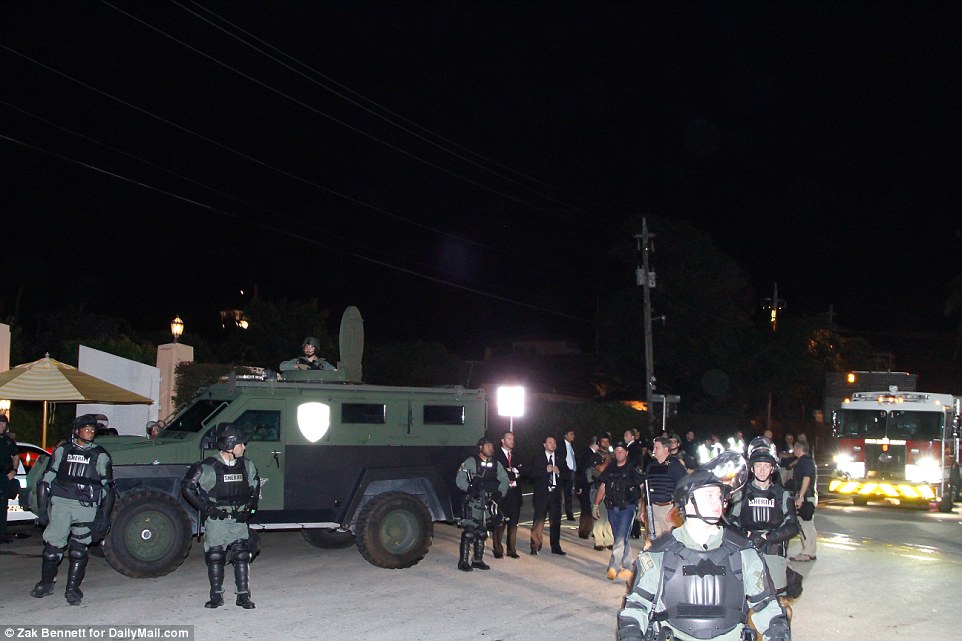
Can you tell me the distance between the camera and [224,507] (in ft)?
27.7

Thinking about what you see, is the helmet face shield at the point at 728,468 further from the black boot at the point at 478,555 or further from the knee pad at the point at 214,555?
the black boot at the point at 478,555

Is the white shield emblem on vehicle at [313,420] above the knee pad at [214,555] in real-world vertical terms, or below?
above

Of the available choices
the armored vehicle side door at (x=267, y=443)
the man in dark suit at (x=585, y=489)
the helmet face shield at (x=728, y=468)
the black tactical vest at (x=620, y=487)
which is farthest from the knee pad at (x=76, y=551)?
the man in dark suit at (x=585, y=489)

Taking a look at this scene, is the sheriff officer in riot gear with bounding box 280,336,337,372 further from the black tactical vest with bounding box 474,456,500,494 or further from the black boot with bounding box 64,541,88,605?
the black boot with bounding box 64,541,88,605

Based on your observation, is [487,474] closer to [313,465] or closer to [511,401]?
[313,465]

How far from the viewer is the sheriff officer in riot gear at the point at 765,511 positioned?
23.1 ft

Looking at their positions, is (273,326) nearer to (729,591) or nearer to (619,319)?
(619,319)

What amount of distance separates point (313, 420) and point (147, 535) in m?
2.33

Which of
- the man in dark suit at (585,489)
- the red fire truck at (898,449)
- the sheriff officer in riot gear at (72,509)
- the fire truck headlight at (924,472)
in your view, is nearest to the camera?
the sheriff officer in riot gear at (72,509)

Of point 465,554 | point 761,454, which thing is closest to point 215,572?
point 465,554

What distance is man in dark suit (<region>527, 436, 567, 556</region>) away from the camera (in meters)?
12.5

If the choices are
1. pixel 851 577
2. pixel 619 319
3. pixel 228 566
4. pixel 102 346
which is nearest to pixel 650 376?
pixel 619 319

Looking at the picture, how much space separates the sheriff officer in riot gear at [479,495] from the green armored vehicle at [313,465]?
52 centimetres

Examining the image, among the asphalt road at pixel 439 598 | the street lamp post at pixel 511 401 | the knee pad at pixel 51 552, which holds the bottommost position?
the asphalt road at pixel 439 598
